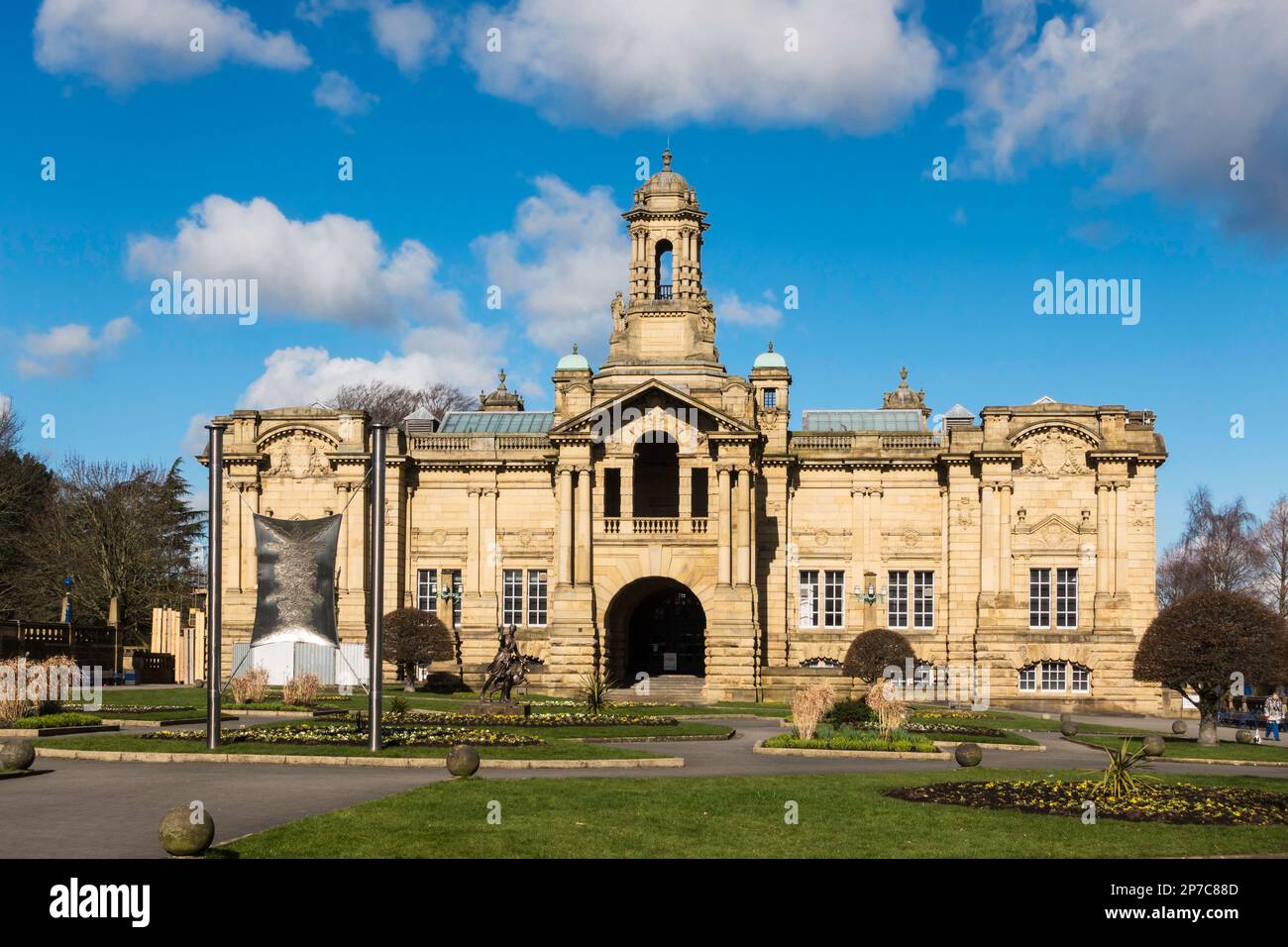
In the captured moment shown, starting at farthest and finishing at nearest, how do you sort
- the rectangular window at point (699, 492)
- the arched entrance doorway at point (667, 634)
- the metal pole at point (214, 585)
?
the arched entrance doorway at point (667, 634)
the rectangular window at point (699, 492)
the metal pole at point (214, 585)

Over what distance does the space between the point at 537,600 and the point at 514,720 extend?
27993 mm

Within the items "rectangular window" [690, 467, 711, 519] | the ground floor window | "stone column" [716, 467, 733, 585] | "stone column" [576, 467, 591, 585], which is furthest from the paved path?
"rectangular window" [690, 467, 711, 519]

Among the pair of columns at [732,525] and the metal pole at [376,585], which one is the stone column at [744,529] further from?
the metal pole at [376,585]

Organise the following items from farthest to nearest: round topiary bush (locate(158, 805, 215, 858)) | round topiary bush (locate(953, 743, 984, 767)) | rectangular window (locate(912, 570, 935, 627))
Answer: rectangular window (locate(912, 570, 935, 627)), round topiary bush (locate(953, 743, 984, 767)), round topiary bush (locate(158, 805, 215, 858))

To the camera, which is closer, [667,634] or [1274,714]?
[1274,714]

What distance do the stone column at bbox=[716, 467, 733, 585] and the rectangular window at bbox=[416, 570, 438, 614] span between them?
15560 mm

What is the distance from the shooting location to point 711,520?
63.9m

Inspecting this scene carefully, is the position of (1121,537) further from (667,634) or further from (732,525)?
(667,634)

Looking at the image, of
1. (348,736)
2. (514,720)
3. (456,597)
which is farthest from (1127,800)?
(456,597)

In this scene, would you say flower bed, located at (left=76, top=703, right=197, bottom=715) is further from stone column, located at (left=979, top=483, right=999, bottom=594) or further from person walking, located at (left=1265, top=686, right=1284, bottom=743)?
person walking, located at (left=1265, top=686, right=1284, bottom=743)

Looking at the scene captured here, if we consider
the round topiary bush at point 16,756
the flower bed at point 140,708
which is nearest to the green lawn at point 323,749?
the round topiary bush at point 16,756

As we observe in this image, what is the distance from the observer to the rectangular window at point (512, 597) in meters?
69.4

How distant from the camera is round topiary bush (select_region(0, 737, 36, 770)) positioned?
85.2 ft

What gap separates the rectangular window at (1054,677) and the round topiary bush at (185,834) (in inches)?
2141
